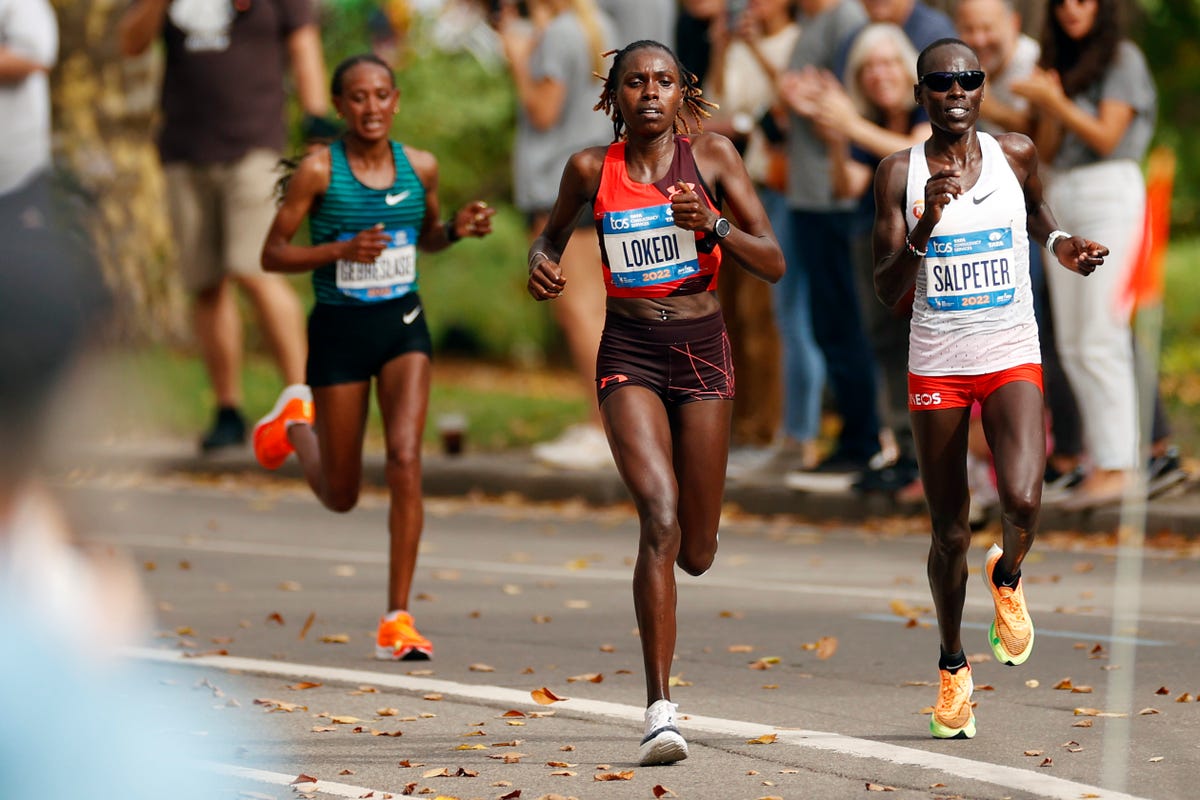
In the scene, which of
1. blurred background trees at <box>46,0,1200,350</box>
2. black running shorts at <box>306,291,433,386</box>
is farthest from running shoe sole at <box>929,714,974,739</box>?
blurred background trees at <box>46,0,1200,350</box>

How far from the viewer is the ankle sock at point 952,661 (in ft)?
22.9

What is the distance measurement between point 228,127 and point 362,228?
5.79 metres

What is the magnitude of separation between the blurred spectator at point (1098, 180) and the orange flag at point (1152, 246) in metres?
3.15

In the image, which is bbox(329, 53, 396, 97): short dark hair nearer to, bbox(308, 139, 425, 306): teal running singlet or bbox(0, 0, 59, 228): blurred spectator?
bbox(308, 139, 425, 306): teal running singlet

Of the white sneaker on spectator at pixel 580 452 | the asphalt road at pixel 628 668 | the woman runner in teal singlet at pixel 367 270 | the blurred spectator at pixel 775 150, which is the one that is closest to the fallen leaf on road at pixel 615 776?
the asphalt road at pixel 628 668

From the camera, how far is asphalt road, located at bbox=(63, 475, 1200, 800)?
6453 mm

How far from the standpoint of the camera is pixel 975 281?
714 cm

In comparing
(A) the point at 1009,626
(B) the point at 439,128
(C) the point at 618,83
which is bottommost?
(A) the point at 1009,626

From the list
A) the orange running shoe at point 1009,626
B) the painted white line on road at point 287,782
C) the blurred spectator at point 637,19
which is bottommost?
the painted white line on road at point 287,782

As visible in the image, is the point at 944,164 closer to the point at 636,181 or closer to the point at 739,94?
the point at 636,181

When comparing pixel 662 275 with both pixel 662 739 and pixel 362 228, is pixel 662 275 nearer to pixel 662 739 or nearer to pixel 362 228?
pixel 662 739

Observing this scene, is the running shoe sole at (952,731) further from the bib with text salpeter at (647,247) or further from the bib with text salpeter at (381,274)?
the bib with text salpeter at (381,274)

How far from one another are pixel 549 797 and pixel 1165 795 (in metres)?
1.59

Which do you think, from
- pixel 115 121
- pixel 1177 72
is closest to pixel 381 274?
pixel 115 121
